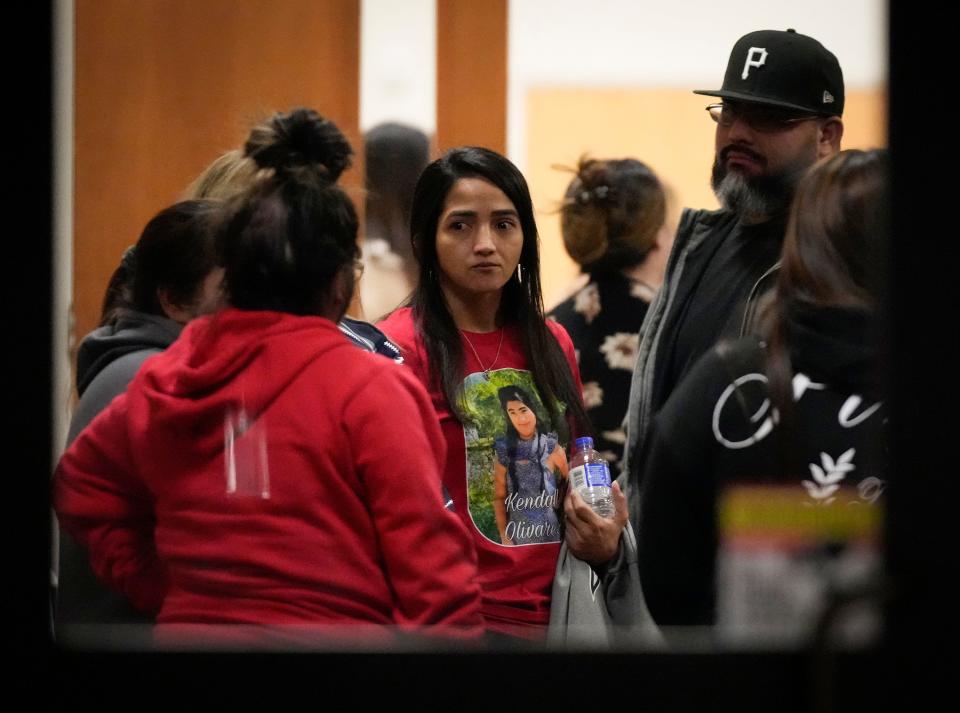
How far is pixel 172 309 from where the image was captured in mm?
1502

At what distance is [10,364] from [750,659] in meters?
0.57

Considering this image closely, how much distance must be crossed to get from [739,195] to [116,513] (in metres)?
1.13

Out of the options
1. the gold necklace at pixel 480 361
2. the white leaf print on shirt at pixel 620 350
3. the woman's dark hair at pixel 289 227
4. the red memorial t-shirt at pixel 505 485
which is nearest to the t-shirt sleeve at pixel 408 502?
the woman's dark hair at pixel 289 227

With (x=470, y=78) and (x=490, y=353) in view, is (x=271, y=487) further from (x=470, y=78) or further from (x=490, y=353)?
(x=470, y=78)

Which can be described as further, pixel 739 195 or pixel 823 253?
pixel 739 195

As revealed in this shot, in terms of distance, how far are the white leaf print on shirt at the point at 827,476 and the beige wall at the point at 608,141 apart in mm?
1035

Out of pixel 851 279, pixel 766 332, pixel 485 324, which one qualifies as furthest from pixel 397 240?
pixel 851 279

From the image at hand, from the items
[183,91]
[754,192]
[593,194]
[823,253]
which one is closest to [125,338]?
[183,91]

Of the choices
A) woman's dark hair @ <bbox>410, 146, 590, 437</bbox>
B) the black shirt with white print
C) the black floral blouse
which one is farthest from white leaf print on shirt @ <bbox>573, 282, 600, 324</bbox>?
the black shirt with white print

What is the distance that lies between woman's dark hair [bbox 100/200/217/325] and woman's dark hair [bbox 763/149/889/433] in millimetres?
643

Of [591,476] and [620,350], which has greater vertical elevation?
[620,350]

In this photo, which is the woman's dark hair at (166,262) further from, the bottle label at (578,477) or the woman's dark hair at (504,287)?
the bottle label at (578,477)

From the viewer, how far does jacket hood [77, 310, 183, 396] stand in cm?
149

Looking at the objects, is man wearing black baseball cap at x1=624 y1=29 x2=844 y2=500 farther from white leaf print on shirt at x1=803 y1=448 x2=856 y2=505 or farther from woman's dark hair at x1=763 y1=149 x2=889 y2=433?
white leaf print on shirt at x1=803 y1=448 x2=856 y2=505
